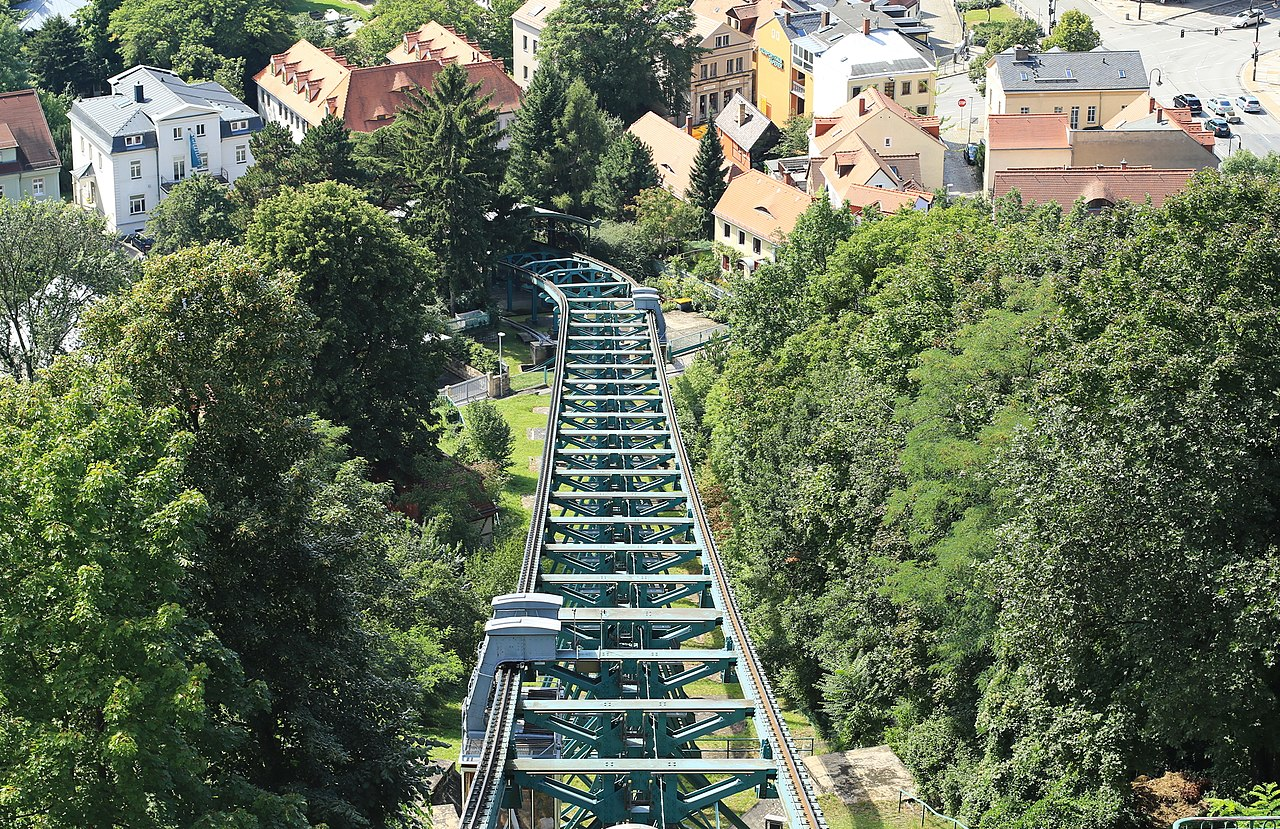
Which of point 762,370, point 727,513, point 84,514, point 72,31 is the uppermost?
point 72,31

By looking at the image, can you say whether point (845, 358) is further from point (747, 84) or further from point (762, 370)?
point (747, 84)

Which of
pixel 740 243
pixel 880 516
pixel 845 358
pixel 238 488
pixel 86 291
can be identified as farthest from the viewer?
pixel 740 243

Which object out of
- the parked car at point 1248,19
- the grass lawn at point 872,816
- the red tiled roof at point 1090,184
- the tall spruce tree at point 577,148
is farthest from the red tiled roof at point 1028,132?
the parked car at point 1248,19

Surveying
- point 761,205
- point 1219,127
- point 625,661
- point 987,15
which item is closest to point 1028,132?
point 761,205

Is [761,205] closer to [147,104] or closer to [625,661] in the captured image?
[147,104]

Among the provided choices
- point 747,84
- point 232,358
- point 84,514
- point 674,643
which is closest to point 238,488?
point 232,358

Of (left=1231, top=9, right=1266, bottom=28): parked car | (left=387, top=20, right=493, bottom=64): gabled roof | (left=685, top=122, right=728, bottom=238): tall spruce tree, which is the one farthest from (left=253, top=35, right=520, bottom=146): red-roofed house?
(left=1231, top=9, right=1266, bottom=28): parked car

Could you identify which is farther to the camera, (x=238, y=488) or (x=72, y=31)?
(x=72, y=31)
